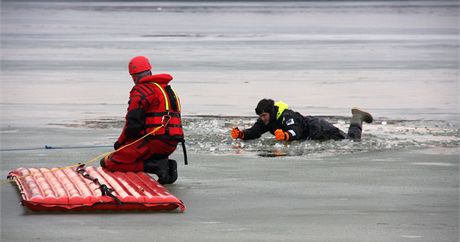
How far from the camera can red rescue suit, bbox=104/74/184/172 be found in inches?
421

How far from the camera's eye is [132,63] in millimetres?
10914

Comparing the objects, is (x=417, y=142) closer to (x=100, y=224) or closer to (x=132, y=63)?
(x=132, y=63)

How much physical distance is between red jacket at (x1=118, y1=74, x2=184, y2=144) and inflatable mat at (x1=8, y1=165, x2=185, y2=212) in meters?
0.43

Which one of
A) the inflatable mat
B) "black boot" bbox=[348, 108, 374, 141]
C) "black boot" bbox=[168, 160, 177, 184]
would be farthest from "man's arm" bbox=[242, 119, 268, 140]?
the inflatable mat

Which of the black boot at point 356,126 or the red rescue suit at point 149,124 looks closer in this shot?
the red rescue suit at point 149,124

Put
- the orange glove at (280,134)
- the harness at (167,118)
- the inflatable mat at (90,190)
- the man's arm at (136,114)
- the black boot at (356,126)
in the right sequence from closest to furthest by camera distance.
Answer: the inflatable mat at (90,190), the man's arm at (136,114), the harness at (167,118), the orange glove at (280,134), the black boot at (356,126)

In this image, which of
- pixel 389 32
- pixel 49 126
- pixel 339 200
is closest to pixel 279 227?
pixel 339 200

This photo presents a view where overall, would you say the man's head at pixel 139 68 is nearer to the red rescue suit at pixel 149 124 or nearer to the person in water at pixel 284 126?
the red rescue suit at pixel 149 124

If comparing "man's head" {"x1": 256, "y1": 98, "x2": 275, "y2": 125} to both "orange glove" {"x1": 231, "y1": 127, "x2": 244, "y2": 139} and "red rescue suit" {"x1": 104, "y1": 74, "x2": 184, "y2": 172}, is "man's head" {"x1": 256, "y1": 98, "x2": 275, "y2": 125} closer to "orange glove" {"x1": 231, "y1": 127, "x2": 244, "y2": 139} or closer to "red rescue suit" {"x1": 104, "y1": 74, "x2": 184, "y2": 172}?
"orange glove" {"x1": 231, "y1": 127, "x2": 244, "y2": 139}

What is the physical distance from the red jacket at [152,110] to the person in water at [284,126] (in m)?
2.48

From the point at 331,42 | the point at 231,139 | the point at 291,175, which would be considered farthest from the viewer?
the point at 331,42

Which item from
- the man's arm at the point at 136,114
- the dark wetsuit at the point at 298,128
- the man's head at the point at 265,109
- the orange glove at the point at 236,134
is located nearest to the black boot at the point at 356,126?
the dark wetsuit at the point at 298,128

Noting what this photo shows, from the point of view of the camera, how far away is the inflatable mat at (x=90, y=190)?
9.37 meters

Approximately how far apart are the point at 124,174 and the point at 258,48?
83.1ft
